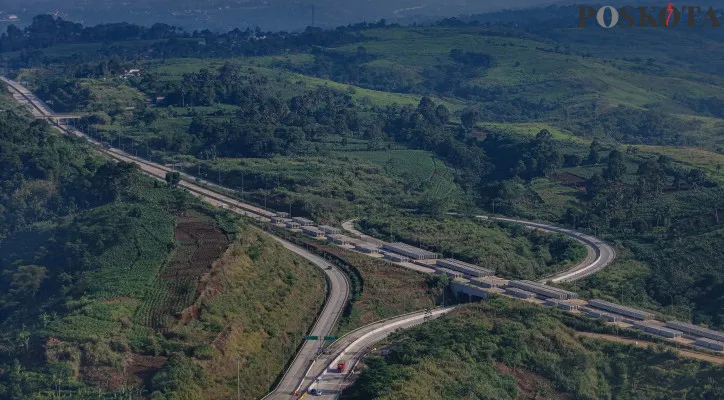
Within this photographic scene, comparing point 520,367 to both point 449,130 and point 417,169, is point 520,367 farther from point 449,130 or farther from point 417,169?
point 449,130

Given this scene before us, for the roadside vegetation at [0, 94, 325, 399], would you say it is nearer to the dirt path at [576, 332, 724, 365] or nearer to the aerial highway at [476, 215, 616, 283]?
the dirt path at [576, 332, 724, 365]

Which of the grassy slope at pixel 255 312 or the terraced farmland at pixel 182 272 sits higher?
the terraced farmland at pixel 182 272

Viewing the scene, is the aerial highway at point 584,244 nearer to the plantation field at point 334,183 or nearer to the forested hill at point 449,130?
the forested hill at point 449,130

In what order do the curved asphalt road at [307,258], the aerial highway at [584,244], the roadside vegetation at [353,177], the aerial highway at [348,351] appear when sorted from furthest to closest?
the aerial highway at [584,244], the roadside vegetation at [353,177], the curved asphalt road at [307,258], the aerial highway at [348,351]

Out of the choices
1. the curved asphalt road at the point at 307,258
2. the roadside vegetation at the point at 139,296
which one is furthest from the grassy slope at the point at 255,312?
the curved asphalt road at the point at 307,258

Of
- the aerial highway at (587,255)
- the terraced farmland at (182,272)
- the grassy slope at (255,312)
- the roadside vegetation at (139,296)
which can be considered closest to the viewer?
the roadside vegetation at (139,296)

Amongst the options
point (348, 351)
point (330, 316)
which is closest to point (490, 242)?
point (330, 316)

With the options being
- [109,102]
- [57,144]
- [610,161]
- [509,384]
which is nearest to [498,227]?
[610,161]

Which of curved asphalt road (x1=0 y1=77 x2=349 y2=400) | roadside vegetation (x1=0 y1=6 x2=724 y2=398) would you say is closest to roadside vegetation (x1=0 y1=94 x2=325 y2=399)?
roadside vegetation (x1=0 y1=6 x2=724 y2=398)
